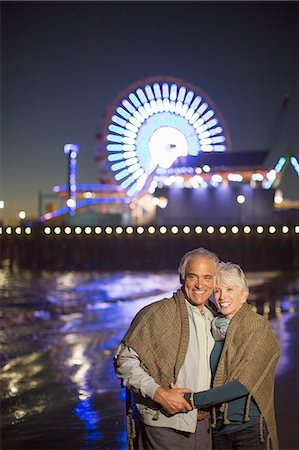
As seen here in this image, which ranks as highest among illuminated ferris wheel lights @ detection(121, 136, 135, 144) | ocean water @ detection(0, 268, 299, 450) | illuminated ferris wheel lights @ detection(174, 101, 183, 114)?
illuminated ferris wheel lights @ detection(174, 101, 183, 114)

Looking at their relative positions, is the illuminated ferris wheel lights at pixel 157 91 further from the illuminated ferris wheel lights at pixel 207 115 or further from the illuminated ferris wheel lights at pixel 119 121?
the illuminated ferris wheel lights at pixel 207 115

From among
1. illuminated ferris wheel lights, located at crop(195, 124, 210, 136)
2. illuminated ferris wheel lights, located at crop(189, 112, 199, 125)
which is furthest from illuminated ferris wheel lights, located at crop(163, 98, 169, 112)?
illuminated ferris wheel lights, located at crop(195, 124, 210, 136)

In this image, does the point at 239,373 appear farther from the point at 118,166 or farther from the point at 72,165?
the point at 72,165

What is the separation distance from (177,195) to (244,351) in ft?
149

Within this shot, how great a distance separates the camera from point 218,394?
9.20 feet

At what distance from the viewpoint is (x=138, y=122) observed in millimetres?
47562

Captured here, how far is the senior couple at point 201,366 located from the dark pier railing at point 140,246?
36.6 meters

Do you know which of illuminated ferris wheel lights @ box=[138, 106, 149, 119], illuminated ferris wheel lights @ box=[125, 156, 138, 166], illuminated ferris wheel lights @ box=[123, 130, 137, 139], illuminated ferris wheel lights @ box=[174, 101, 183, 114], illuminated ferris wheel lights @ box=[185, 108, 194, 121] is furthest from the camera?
illuminated ferris wheel lights @ box=[174, 101, 183, 114]

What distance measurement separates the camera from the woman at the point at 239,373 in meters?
2.84

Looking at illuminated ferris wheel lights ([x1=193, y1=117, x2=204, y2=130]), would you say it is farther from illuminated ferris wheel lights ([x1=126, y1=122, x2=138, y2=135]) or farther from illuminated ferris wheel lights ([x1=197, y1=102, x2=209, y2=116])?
illuminated ferris wheel lights ([x1=126, y1=122, x2=138, y2=135])

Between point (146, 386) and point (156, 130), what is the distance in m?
45.0

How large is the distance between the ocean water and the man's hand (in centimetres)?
281

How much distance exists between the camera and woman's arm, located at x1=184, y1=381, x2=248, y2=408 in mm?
2789

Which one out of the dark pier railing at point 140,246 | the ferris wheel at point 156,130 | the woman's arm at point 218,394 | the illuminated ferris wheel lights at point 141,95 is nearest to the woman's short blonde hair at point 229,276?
the woman's arm at point 218,394
